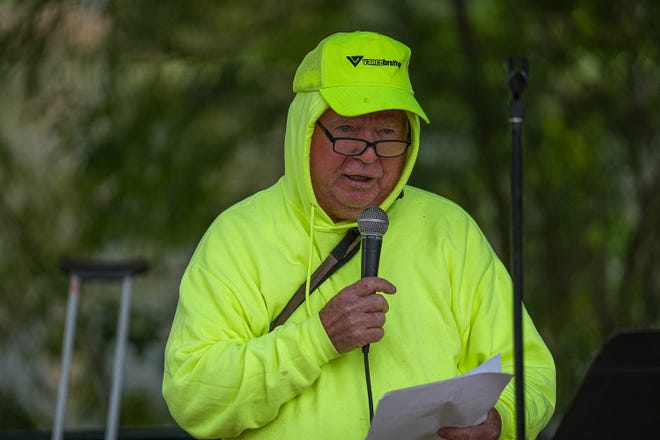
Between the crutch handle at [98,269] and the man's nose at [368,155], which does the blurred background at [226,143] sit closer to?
the crutch handle at [98,269]

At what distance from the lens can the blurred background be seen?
14.6 ft

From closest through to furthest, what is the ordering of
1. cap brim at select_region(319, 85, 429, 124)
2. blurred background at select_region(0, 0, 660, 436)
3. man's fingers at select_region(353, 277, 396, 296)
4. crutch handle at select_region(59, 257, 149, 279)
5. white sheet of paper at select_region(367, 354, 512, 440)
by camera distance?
white sheet of paper at select_region(367, 354, 512, 440) < man's fingers at select_region(353, 277, 396, 296) < cap brim at select_region(319, 85, 429, 124) < crutch handle at select_region(59, 257, 149, 279) < blurred background at select_region(0, 0, 660, 436)

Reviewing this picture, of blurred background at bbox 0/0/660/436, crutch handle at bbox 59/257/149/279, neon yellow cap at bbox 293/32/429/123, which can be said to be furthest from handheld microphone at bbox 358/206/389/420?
blurred background at bbox 0/0/660/436

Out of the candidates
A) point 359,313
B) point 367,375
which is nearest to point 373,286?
point 359,313

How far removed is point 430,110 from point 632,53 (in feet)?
2.86

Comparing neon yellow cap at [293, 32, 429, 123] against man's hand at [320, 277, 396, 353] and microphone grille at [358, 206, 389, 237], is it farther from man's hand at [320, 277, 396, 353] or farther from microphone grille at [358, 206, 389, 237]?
man's hand at [320, 277, 396, 353]

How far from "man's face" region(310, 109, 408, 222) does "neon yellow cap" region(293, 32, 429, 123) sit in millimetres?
50

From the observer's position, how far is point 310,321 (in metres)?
2.05

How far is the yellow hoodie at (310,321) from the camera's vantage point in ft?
6.77

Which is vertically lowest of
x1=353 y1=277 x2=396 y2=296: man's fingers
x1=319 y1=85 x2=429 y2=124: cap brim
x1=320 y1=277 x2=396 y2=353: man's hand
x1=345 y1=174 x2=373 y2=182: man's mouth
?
x1=320 y1=277 x2=396 y2=353: man's hand

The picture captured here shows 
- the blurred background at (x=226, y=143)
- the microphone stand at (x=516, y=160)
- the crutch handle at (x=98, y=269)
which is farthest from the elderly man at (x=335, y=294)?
the blurred background at (x=226, y=143)

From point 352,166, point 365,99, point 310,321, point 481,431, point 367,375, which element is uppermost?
point 365,99

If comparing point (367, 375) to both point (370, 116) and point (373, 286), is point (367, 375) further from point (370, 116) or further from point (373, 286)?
point (370, 116)

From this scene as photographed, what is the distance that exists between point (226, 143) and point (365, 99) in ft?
7.97
